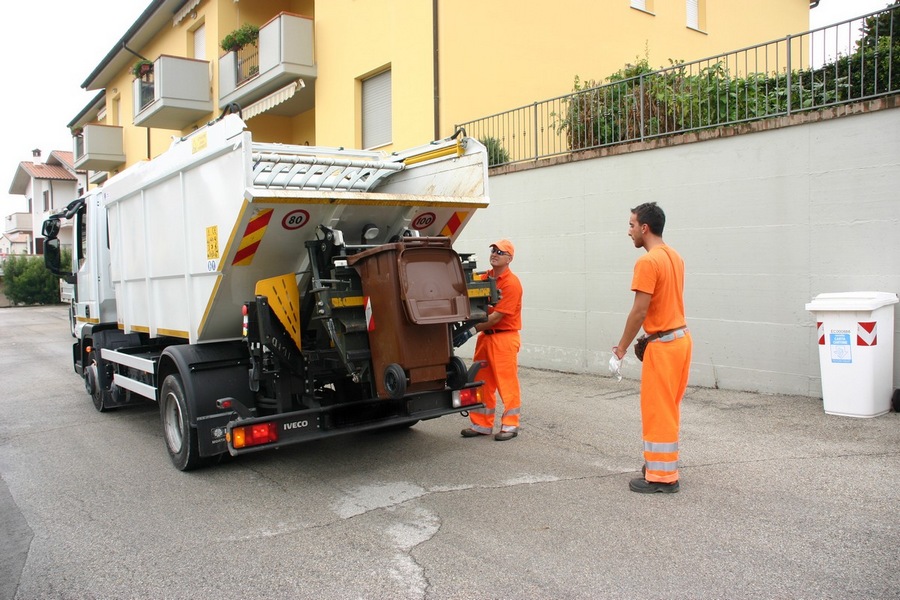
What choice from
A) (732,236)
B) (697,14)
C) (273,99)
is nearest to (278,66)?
(273,99)

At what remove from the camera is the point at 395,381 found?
466cm

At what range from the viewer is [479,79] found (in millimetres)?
12266

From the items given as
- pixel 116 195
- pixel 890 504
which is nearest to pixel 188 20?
pixel 116 195

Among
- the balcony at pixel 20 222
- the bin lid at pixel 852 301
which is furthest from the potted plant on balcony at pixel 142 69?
the balcony at pixel 20 222

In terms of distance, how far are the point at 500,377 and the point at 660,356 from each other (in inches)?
74.2

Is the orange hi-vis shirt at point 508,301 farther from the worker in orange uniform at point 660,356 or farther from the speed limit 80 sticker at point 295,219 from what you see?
the speed limit 80 sticker at point 295,219

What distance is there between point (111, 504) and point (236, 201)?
2321mm

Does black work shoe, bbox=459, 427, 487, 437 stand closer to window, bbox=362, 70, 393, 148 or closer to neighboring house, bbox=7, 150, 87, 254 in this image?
window, bbox=362, 70, 393, 148

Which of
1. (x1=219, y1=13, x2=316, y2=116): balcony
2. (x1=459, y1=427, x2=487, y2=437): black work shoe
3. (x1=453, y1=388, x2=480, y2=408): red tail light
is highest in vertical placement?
(x1=219, y1=13, x2=316, y2=116): balcony

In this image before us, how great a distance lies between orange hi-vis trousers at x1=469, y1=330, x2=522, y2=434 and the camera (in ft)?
20.7

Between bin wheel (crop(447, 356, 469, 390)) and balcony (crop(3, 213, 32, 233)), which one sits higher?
balcony (crop(3, 213, 32, 233))

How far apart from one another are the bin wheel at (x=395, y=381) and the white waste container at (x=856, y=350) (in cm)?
424

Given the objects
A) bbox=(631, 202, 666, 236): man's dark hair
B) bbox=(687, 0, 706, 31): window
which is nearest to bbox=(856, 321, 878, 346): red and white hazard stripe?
bbox=(631, 202, 666, 236): man's dark hair

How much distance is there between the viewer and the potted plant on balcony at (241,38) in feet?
58.5
